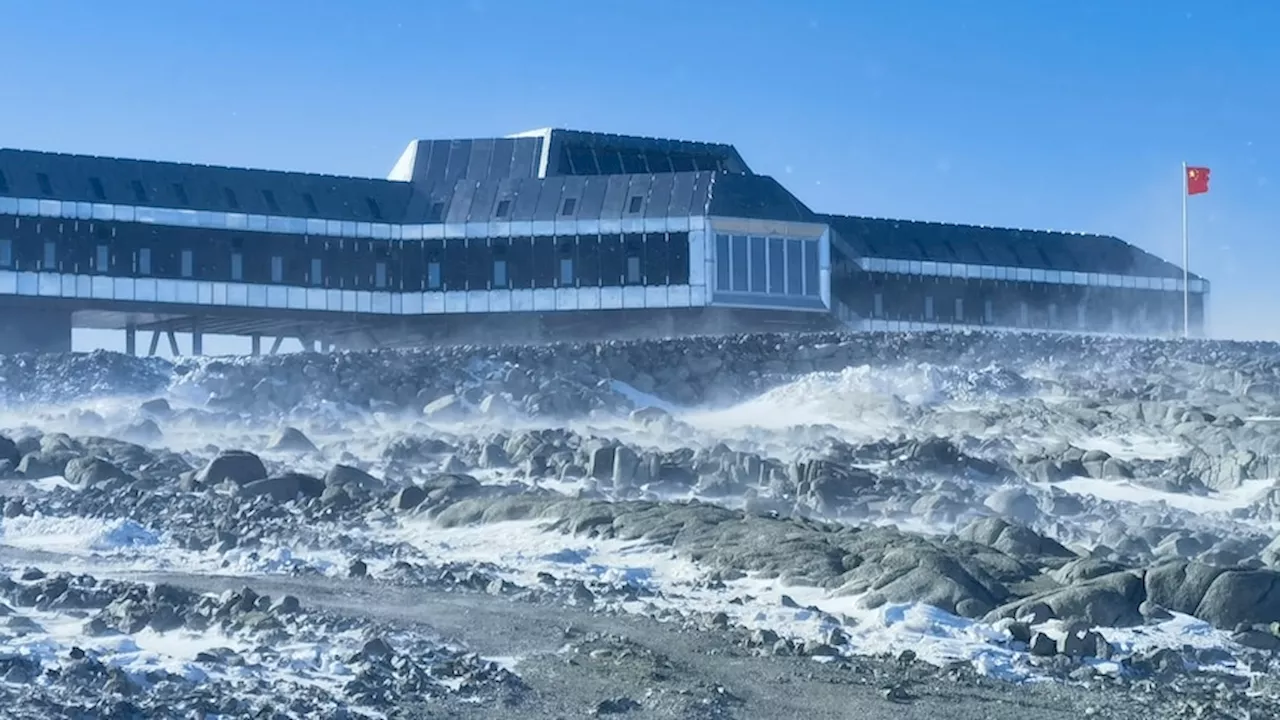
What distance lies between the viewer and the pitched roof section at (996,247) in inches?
2505

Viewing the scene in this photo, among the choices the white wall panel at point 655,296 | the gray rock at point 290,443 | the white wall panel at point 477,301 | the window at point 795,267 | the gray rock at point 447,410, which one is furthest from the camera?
the white wall panel at point 477,301

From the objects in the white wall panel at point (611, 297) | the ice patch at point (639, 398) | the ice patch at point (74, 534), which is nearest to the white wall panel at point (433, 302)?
the white wall panel at point (611, 297)

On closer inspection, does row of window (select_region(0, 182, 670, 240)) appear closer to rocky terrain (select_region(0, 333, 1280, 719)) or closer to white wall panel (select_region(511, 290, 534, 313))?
white wall panel (select_region(511, 290, 534, 313))

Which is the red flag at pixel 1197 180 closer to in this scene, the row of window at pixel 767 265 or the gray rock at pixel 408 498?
the row of window at pixel 767 265

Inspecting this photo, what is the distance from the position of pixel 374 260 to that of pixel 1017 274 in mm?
23191

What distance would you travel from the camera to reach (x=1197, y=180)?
56.3m

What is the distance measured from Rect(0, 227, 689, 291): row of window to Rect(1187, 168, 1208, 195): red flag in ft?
51.6

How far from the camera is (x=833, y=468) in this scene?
27.4m

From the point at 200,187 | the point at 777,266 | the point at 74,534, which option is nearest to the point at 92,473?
the point at 74,534

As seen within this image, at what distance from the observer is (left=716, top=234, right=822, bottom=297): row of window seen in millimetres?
52281

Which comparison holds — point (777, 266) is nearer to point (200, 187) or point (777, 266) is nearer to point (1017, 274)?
point (1017, 274)

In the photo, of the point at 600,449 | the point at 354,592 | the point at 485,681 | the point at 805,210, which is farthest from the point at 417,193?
the point at 485,681

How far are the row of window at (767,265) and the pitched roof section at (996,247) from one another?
8.00 metres

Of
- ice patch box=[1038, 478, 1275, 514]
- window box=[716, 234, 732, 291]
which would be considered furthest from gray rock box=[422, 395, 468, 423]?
window box=[716, 234, 732, 291]
